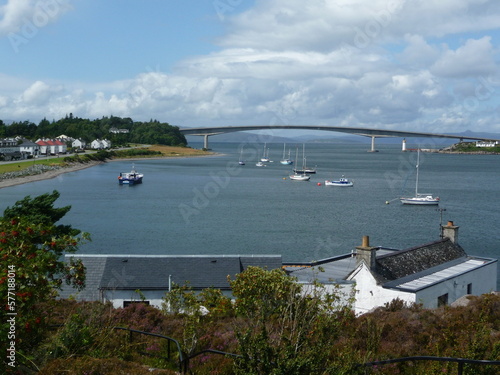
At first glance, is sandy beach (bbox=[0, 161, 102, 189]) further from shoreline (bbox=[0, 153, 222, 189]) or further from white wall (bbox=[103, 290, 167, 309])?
white wall (bbox=[103, 290, 167, 309])

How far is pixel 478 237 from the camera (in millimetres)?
39250

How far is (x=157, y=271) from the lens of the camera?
57.7ft

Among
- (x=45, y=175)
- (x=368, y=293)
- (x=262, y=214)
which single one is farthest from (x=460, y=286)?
(x=45, y=175)

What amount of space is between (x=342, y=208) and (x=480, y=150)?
16450 cm

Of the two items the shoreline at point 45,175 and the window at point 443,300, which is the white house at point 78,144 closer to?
the shoreline at point 45,175

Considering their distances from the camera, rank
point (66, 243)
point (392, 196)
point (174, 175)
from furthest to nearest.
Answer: point (174, 175)
point (392, 196)
point (66, 243)

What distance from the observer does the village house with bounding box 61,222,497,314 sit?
16016 mm

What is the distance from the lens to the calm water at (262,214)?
1394 inches

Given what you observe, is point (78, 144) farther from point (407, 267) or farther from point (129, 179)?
point (407, 267)

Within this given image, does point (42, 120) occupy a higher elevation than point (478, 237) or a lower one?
higher

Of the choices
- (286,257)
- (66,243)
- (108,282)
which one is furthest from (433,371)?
(286,257)

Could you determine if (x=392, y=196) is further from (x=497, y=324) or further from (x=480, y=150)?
(x=480, y=150)

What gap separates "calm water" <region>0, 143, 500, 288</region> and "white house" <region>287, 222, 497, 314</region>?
38.3ft

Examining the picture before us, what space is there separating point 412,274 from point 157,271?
8364mm
